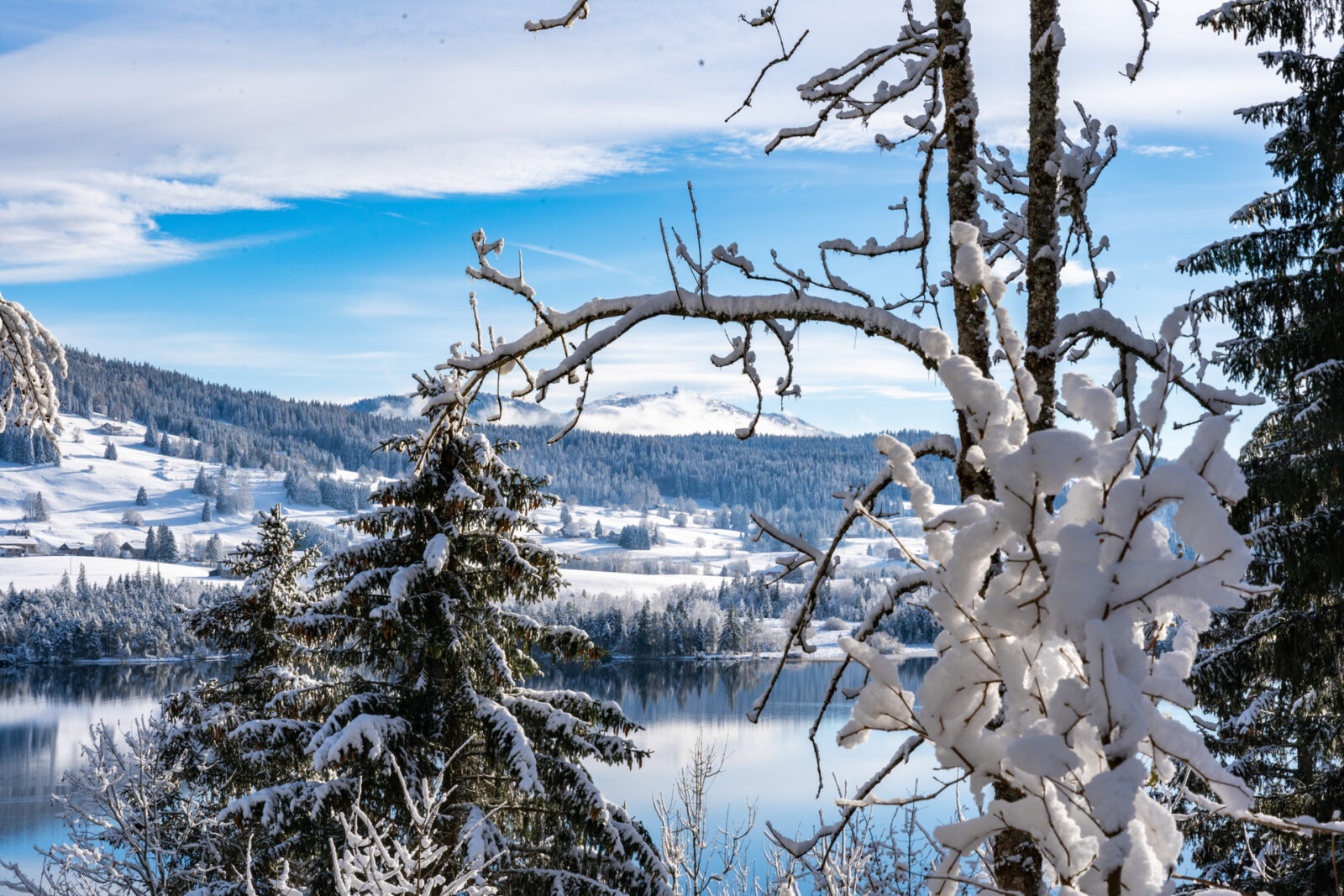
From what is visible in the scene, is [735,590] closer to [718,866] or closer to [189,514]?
[718,866]

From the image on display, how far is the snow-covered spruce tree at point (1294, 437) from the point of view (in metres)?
5.96

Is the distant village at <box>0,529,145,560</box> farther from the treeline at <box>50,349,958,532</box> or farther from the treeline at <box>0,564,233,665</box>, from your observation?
the treeline at <box>50,349,958,532</box>

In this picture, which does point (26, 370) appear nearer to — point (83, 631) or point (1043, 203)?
point (1043, 203)

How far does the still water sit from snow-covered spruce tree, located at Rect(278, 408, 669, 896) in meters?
6.51

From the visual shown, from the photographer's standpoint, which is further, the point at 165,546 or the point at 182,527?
the point at 182,527

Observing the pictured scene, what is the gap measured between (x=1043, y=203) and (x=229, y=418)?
19425cm

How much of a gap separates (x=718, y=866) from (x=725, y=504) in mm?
156428

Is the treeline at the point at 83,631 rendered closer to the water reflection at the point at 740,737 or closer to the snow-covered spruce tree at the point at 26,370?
the water reflection at the point at 740,737

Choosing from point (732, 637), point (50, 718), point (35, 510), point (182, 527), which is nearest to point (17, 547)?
point (35, 510)

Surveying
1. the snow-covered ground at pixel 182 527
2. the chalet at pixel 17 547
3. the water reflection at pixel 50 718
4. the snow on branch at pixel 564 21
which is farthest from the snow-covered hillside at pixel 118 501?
the snow on branch at pixel 564 21

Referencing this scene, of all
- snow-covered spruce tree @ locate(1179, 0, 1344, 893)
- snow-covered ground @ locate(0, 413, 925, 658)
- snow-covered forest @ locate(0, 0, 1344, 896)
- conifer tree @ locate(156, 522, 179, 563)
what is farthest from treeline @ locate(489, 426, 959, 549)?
snow-covered spruce tree @ locate(1179, 0, 1344, 893)

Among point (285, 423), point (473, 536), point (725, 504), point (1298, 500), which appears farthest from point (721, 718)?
point (285, 423)

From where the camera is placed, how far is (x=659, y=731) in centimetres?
3797

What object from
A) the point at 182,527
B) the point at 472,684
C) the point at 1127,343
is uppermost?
the point at 1127,343
